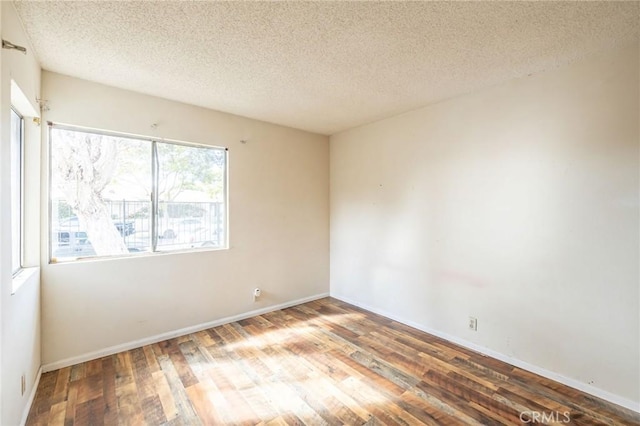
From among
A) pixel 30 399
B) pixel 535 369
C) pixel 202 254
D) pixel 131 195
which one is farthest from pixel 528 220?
pixel 30 399

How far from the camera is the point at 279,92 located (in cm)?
279

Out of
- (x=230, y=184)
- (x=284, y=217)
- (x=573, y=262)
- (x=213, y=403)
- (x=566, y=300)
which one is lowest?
(x=213, y=403)

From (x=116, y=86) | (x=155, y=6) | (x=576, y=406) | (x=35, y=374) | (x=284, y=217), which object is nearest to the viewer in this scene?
(x=155, y=6)

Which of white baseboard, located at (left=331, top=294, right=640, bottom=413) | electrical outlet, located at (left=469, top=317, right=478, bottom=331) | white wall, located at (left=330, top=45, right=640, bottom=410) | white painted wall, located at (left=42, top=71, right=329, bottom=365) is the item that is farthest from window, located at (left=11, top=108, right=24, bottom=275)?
electrical outlet, located at (left=469, top=317, right=478, bottom=331)

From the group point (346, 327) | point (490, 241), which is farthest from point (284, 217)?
point (490, 241)

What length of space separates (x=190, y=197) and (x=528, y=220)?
11.1 ft

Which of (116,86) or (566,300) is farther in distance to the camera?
(116,86)

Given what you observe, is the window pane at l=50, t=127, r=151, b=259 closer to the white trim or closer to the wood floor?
the white trim

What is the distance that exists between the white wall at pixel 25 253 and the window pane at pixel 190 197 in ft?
3.09

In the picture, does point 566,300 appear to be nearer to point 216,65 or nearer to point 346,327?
point 346,327

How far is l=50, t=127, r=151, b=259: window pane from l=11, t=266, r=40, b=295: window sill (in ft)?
0.93

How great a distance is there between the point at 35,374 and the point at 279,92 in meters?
3.09

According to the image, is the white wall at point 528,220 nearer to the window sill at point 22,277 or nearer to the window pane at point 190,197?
the window pane at point 190,197

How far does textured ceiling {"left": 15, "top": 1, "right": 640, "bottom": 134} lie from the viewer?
1628 mm
